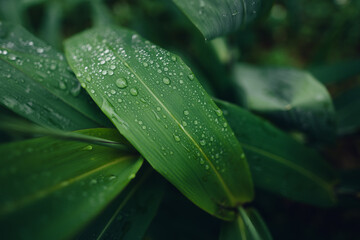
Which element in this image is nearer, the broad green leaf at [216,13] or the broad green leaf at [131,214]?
the broad green leaf at [216,13]

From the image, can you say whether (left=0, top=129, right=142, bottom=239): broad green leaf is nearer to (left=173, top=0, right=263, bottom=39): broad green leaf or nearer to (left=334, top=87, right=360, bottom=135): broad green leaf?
(left=173, top=0, right=263, bottom=39): broad green leaf

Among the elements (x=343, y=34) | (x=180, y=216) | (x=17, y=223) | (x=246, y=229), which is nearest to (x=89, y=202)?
(x=17, y=223)

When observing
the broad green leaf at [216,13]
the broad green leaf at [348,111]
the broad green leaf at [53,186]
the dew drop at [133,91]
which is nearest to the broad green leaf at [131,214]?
the broad green leaf at [53,186]

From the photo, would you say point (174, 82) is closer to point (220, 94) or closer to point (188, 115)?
point (188, 115)

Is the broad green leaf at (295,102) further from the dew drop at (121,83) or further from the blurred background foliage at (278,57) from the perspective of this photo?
the dew drop at (121,83)

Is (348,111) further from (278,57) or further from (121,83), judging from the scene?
(121,83)

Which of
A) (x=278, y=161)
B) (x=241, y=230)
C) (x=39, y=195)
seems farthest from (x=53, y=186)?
(x=278, y=161)

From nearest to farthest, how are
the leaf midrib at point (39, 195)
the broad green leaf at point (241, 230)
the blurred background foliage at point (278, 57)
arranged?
the leaf midrib at point (39, 195)
the broad green leaf at point (241, 230)
the blurred background foliage at point (278, 57)
